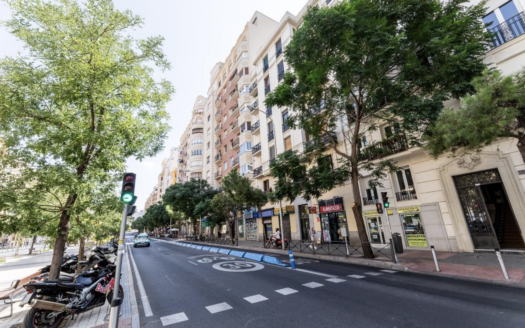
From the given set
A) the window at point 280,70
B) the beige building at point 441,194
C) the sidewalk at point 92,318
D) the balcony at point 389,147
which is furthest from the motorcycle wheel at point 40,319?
the window at point 280,70

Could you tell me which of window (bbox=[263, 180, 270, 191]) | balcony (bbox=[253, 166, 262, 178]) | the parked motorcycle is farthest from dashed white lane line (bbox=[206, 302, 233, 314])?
balcony (bbox=[253, 166, 262, 178])

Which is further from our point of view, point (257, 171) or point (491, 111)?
point (257, 171)

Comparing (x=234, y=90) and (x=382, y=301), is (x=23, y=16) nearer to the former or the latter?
(x=382, y=301)

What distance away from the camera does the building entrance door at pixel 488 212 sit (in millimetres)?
10672

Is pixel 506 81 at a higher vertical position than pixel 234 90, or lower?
lower

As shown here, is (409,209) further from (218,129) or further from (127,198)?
(218,129)

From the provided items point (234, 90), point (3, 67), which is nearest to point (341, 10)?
point (3, 67)

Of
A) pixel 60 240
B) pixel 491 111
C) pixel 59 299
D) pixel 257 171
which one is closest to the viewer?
pixel 59 299

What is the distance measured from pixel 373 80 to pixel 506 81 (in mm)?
4963

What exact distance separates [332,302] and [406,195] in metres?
11.5

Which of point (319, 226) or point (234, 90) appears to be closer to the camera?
point (319, 226)

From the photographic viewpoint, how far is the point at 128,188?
479cm

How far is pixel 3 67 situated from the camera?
5750mm

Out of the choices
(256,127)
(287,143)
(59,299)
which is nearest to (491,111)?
(59,299)
